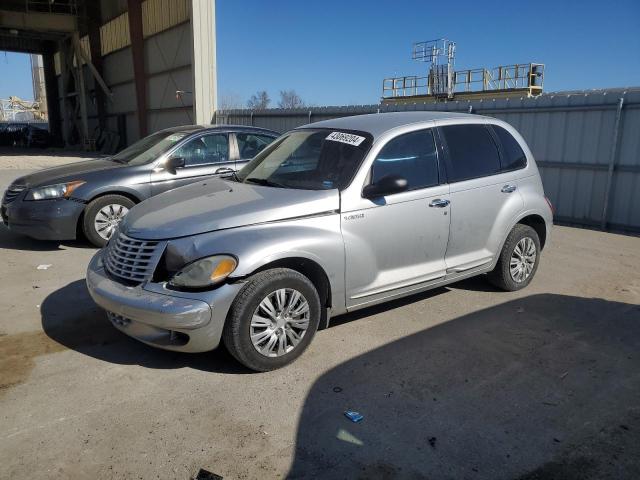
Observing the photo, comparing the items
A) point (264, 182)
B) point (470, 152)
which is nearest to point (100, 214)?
point (264, 182)

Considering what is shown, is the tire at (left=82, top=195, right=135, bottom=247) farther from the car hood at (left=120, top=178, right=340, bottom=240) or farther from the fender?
the fender

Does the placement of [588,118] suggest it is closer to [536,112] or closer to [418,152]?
[536,112]

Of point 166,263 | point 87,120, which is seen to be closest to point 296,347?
point 166,263

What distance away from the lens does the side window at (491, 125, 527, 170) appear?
5121 millimetres

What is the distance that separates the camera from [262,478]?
8.47ft

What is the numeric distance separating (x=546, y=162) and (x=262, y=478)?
29.4 feet

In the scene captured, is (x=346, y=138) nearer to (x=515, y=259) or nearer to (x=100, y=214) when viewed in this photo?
(x=515, y=259)

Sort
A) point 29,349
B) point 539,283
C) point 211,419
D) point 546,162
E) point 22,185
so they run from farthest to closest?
point 546,162 → point 22,185 → point 539,283 → point 29,349 → point 211,419

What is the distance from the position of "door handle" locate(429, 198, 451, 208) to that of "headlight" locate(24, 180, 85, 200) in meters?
4.68

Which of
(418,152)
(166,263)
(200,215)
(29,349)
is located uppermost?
(418,152)

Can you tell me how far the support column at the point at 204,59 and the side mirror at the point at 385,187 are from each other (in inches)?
704

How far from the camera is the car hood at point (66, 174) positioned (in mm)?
6668

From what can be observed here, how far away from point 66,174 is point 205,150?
1857 millimetres

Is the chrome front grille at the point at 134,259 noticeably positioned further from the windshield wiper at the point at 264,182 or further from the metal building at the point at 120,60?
the metal building at the point at 120,60
